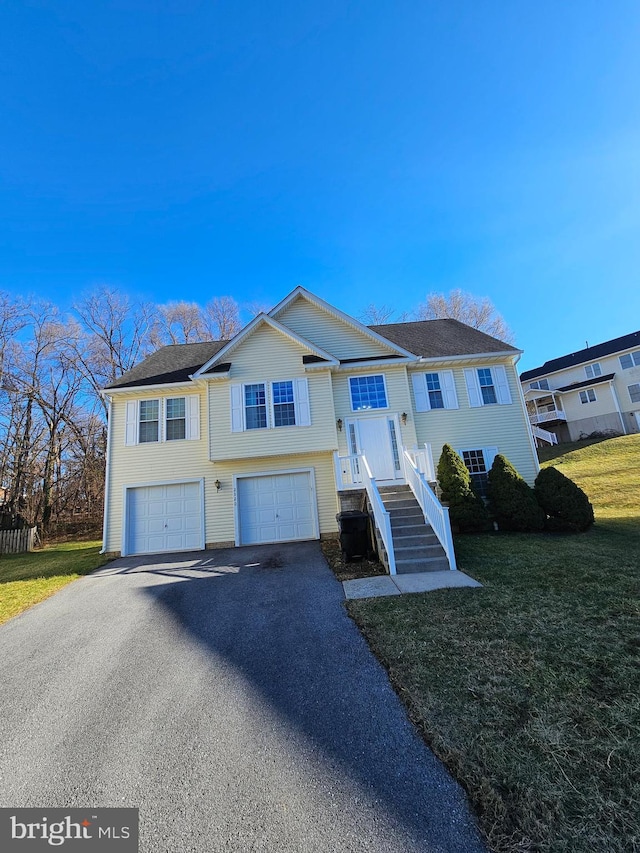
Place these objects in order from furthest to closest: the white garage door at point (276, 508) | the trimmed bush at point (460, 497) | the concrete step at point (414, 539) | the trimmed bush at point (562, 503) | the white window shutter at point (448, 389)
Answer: the white window shutter at point (448, 389) → the white garage door at point (276, 508) → the trimmed bush at point (460, 497) → the trimmed bush at point (562, 503) → the concrete step at point (414, 539)

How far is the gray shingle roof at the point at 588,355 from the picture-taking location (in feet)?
94.1

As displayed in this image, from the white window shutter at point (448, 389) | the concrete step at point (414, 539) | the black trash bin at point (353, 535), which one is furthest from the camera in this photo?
the white window shutter at point (448, 389)

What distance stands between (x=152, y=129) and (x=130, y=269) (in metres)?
8.94

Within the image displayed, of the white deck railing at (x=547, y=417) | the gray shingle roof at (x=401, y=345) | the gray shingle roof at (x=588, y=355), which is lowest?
the white deck railing at (x=547, y=417)

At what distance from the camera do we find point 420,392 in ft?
43.1

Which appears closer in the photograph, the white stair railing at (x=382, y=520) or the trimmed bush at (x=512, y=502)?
the white stair railing at (x=382, y=520)

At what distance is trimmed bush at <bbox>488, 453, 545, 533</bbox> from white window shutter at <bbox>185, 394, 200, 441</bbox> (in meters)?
9.95

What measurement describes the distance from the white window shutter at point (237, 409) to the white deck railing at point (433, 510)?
5625 mm

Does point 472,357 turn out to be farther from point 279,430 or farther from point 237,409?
point 237,409

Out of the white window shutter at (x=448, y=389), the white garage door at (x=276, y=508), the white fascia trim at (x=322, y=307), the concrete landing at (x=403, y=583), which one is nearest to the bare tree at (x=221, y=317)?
the white fascia trim at (x=322, y=307)

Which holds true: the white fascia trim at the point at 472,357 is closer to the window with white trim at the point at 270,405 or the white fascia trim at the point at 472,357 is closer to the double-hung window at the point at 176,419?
the window with white trim at the point at 270,405

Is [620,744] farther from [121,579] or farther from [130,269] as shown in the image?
[130,269]

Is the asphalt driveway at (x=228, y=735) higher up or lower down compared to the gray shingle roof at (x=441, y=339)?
lower down

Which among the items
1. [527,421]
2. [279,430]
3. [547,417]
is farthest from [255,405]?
[547,417]
